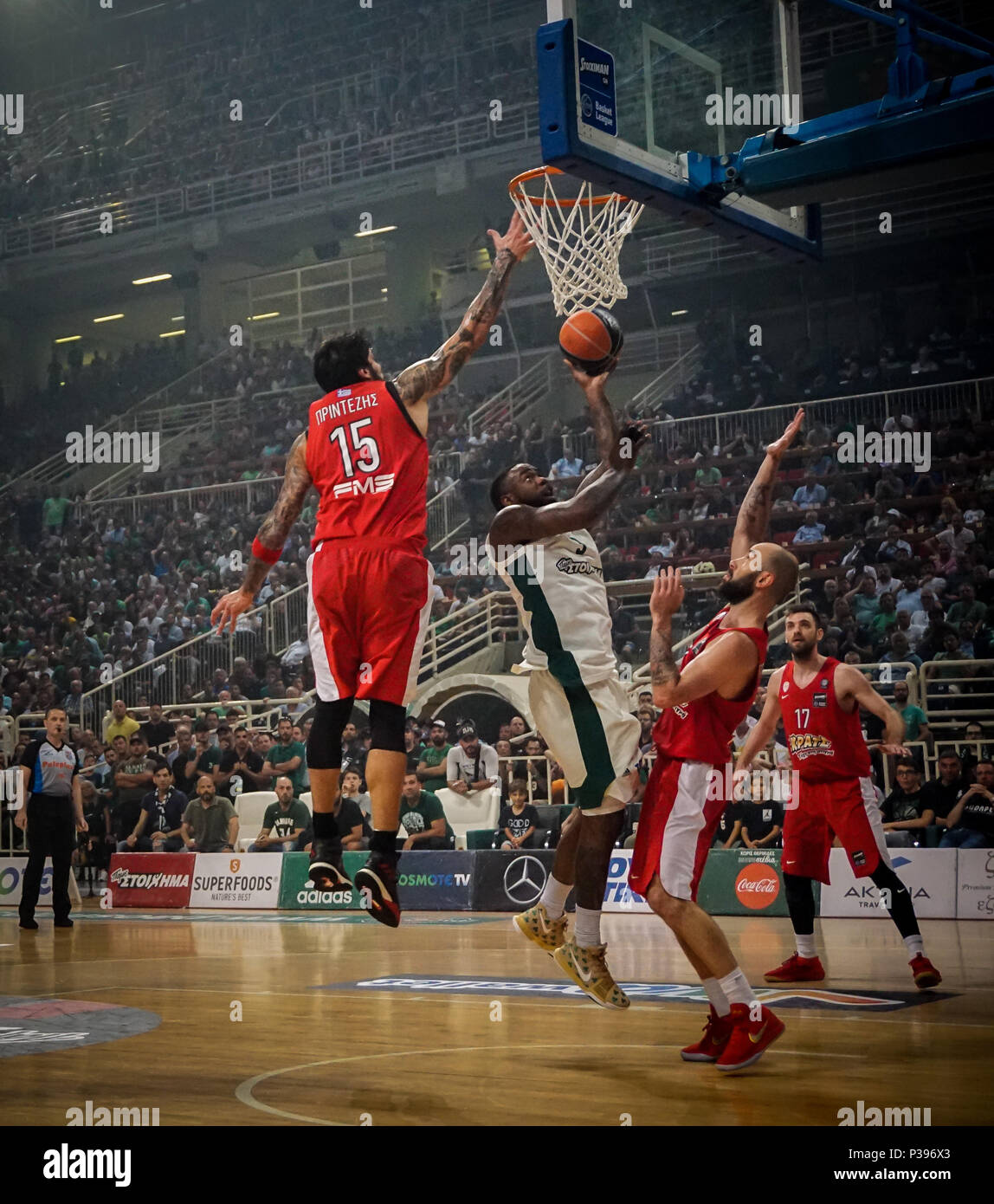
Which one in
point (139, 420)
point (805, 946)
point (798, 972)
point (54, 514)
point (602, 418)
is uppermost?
point (139, 420)

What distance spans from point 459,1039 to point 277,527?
2228mm

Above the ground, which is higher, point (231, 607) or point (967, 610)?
point (967, 610)

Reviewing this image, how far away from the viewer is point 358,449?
538 centimetres

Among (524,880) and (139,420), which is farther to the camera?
(139,420)

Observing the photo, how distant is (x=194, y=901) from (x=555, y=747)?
9.40m

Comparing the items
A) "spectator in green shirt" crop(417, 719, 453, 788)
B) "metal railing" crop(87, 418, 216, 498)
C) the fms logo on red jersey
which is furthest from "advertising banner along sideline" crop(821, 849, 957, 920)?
"metal railing" crop(87, 418, 216, 498)

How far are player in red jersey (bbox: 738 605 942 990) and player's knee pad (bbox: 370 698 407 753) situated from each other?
2.93m

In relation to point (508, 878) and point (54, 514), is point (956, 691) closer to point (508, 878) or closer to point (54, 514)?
point (508, 878)

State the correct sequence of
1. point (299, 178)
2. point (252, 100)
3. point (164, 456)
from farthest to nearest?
1. point (252, 100)
2. point (299, 178)
3. point (164, 456)

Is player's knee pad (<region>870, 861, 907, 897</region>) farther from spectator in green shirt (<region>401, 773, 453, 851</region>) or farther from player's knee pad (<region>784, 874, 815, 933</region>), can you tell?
spectator in green shirt (<region>401, 773, 453, 851</region>)

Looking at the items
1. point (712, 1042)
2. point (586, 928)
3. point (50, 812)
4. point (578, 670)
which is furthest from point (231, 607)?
point (50, 812)

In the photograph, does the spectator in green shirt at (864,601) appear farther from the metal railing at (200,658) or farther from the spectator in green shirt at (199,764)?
the metal railing at (200,658)
